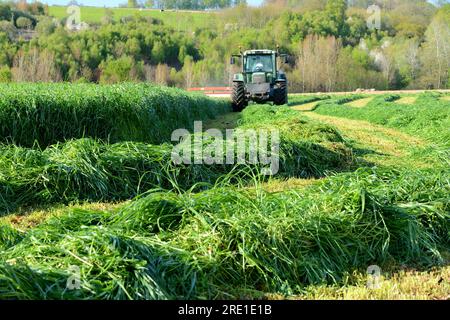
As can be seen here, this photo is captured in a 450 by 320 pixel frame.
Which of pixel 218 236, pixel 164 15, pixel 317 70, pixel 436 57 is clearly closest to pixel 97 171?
pixel 218 236

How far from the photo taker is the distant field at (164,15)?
3469 inches

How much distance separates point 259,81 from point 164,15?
90.0 m

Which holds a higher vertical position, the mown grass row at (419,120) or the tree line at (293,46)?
the tree line at (293,46)

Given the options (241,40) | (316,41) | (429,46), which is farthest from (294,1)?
(429,46)

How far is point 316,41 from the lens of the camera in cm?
7600

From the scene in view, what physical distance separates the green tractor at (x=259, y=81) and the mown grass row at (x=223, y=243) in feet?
57.2

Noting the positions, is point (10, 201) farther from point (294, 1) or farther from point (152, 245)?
point (294, 1)

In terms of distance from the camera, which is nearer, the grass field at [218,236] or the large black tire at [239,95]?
the grass field at [218,236]

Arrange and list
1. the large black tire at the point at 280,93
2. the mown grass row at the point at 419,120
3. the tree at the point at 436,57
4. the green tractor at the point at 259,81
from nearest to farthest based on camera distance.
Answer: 1. the mown grass row at the point at 419,120
2. the green tractor at the point at 259,81
3. the large black tire at the point at 280,93
4. the tree at the point at 436,57

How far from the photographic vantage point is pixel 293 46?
83.8 metres

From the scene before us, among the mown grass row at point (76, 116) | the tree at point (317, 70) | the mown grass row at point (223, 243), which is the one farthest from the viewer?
the tree at point (317, 70)

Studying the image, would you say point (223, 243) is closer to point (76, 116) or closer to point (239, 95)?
point (76, 116)

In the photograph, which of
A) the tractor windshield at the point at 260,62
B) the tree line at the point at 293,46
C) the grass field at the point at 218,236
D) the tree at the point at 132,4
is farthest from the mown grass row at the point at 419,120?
the tree at the point at 132,4

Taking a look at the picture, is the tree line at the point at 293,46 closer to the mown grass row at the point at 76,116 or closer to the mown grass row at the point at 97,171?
the mown grass row at the point at 76,116
